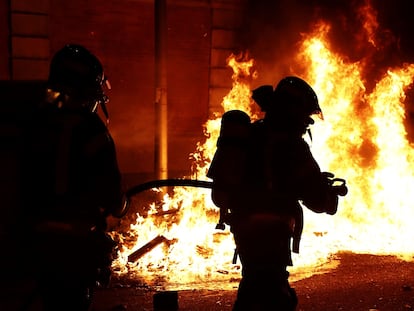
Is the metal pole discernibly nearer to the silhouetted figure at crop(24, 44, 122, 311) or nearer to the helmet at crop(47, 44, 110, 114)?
the helmet at crop(47, 44, 110, 114)

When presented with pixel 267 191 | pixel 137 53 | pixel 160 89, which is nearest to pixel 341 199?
pixel 160 89

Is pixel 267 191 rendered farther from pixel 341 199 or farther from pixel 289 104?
pixel 341 199

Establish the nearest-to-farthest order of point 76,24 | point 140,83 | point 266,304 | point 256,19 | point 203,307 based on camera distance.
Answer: point 266,304, point 203,307, point 76,24, point 140,83, point 256,19

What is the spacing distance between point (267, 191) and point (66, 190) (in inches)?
51.7

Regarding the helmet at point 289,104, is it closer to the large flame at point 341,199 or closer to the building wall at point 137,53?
the large flame at point 341,199

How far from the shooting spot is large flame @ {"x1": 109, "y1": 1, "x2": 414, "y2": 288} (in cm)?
658

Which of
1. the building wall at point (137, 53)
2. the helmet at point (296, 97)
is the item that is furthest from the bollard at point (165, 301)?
the building wall at point (137, 53)

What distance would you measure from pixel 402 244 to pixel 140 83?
5993 millimetres

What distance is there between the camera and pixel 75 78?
343 cm

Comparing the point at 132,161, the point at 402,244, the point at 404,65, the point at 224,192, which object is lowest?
the point at 402,244

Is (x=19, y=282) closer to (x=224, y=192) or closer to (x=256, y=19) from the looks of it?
(x=224, y=192)

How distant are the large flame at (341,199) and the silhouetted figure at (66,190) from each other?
2.56 meters

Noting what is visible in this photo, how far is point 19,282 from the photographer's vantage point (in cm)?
541

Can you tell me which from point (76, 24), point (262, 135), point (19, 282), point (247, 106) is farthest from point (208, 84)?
point (262, 135)
